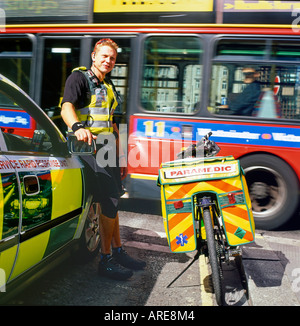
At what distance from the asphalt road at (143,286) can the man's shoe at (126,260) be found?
0.08 meters

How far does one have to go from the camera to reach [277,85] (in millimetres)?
5348

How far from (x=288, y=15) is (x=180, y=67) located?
154 centimetres

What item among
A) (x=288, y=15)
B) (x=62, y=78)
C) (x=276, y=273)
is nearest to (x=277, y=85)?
(x=288, y=15)

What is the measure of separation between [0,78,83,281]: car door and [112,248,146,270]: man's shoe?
695 mm

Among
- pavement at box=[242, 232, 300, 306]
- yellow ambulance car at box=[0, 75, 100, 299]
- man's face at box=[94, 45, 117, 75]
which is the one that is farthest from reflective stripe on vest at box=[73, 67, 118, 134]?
pavement at box=[242, 232, 300, 306]

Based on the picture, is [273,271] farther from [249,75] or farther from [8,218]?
[249,75]

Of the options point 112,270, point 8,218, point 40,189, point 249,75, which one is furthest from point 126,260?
point 249,75

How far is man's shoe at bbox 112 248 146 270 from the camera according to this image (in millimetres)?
3771

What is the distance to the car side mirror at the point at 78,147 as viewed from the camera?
2.93 metres

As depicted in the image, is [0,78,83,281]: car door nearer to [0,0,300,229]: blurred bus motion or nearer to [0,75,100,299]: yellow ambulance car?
[0,75,100,299]: yellow ambulance car

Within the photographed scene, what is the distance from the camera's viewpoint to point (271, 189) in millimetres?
5512

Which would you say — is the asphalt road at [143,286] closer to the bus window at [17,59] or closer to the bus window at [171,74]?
the bus window at [171,74]

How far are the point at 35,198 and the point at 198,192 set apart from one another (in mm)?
→ 1226

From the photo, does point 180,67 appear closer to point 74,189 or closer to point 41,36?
point 41,36
